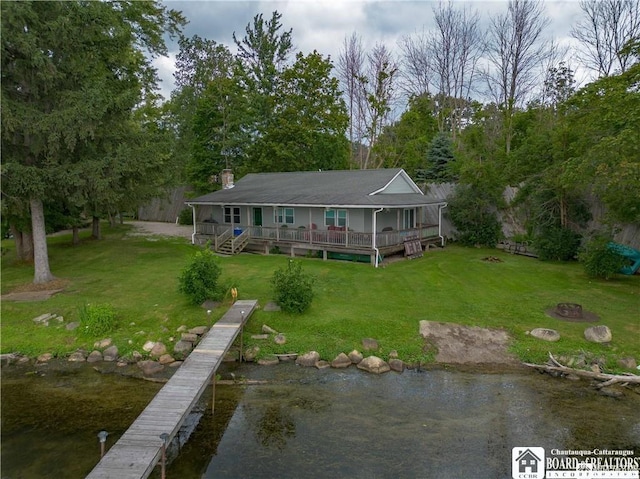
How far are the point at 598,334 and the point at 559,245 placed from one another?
10.0m

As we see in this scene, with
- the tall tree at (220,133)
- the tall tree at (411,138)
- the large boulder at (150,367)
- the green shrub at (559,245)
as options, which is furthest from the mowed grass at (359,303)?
the tall tree at (411,138)

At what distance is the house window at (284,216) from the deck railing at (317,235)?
0.83 metres

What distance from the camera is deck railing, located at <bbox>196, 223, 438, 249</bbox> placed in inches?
773

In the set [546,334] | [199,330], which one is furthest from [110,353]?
[546,334]

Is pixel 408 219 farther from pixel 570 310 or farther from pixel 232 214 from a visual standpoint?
pixel 570 310

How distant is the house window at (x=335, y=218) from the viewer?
843 inches

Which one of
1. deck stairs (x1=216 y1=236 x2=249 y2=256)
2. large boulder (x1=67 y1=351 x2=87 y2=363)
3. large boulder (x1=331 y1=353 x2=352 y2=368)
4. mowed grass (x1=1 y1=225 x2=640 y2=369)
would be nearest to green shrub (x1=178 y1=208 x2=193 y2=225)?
deck stairs (x1=216 y1=236 x2=249 y2=256)

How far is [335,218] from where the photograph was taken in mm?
21672

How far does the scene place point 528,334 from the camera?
12047 mm

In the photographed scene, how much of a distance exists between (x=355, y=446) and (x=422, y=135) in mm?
36757

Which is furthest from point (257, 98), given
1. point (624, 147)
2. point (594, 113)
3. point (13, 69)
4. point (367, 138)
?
point (624, 147)

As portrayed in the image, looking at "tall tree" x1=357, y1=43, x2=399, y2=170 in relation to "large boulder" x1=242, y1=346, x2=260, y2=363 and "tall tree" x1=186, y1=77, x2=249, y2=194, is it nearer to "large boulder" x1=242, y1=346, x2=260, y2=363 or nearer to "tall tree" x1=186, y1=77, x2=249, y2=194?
"tall tree" x1=186, y1=77, x2=249, y2=194

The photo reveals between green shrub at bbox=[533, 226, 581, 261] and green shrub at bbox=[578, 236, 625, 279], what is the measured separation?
12.3 ft

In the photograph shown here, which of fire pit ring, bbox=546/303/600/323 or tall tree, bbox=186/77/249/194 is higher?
tall tree, bbox=186/77/249/194
